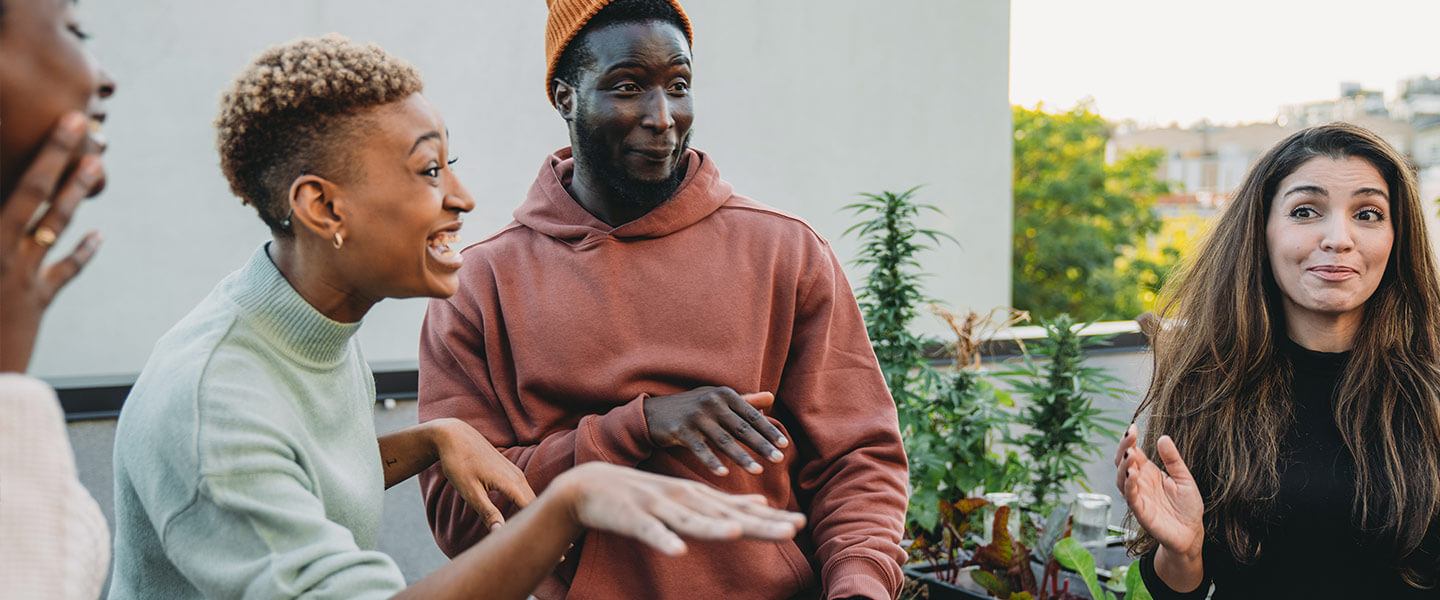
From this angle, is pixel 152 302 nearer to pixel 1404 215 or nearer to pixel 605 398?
pixel 605 398

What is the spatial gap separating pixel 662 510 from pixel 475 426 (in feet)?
3.03

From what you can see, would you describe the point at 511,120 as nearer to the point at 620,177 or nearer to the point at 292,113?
the point at 620,177

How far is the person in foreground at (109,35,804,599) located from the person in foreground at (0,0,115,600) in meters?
0.25

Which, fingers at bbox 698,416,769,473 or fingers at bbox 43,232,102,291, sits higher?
fingers at bbox 43,232,102,291

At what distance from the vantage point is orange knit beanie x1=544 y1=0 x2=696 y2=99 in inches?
73.0

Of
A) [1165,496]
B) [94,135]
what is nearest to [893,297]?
[1165,496]

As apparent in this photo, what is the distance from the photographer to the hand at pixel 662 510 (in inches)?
39.1

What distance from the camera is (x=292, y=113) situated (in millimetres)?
1312

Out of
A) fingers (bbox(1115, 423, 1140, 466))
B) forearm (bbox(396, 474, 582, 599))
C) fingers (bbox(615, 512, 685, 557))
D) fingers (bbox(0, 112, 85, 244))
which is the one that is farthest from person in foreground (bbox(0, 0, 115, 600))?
fingers (bbox(1115, 423, 1140, 466))

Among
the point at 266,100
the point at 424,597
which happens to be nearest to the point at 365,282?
the point at 266,100

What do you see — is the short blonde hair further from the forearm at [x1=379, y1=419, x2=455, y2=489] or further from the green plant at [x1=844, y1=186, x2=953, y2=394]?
the green plant at [x1=844, y1=186, x2=953, y2=394]

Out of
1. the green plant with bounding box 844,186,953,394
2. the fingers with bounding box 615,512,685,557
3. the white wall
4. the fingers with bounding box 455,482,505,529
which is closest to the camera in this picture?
the fingers with bounding box 615,512,685,557

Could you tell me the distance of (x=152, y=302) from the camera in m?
4.53

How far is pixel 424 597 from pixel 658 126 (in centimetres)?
91
